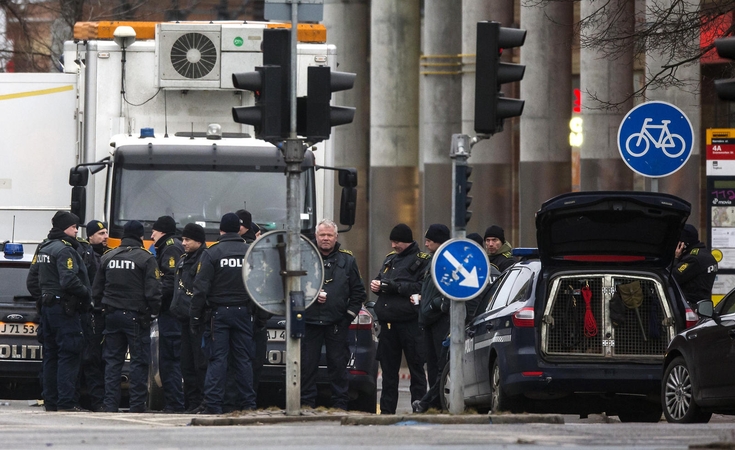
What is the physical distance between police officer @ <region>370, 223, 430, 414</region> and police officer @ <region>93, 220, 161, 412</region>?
2.16 metres

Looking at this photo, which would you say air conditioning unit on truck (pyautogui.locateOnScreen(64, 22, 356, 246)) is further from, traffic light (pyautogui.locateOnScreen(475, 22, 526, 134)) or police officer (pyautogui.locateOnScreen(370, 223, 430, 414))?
traffic light (pyautogui.locateOnScreen(475, 22, 526, 134))

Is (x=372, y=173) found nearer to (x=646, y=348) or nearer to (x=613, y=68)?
(x=613, y=68)

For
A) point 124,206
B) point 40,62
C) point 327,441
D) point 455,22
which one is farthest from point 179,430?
point 40,62

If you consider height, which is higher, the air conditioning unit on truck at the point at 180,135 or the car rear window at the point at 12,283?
the air conditioning unit on truck at the point at 180,135

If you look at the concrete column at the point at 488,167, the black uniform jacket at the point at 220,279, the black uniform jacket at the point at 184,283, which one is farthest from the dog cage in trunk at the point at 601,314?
the concrete column at the point at 488,167

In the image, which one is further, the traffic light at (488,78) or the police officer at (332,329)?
the police officer at (332,329)

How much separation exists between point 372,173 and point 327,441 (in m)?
20.2

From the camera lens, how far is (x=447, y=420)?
38.2 ft

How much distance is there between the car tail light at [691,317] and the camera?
12781 millimetres

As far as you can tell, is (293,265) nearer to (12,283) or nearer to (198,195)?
(12,283)

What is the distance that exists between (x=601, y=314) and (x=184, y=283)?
12.7ft

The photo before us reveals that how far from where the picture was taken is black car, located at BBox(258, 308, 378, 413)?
14758 mm

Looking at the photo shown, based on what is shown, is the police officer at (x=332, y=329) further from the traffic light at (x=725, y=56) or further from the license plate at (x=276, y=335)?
the traffic light at (x=725, y=56)

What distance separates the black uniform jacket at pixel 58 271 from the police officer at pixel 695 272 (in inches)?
216
